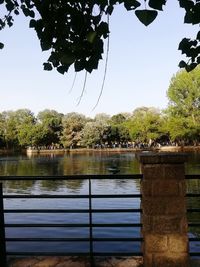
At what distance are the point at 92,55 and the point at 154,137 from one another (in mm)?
101526

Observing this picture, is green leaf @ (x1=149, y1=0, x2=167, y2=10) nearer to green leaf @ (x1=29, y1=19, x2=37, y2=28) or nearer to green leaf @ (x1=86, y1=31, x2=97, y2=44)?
green leaf @ (x1=86, y1=31, x2=97, y2=44)

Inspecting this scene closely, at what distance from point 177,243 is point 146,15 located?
282 cm

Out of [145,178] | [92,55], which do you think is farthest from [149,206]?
[92,55]

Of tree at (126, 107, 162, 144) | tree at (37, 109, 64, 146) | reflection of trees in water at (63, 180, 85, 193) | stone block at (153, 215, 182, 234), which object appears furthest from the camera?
tree at (37, 109, 64, 146)

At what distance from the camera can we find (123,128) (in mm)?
116688

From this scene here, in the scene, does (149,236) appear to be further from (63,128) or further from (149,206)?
(63,128)

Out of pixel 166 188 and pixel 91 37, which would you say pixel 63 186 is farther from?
pixel 91 37

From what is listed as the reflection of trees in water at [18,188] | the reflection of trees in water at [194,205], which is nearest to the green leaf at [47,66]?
the reflection of trees in water at [194,205]

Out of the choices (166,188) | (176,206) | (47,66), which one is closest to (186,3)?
(47,66)

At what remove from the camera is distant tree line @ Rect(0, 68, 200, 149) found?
9156 cm

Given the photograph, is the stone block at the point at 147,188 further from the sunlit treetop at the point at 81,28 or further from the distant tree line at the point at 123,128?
the distant tree line at the point at 123,128

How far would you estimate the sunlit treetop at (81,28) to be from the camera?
357 centimetres

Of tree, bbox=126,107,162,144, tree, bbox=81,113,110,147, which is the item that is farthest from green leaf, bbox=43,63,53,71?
tree, bbox=81,113,110,147

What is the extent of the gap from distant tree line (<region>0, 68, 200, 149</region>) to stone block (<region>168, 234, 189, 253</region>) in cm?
8640
